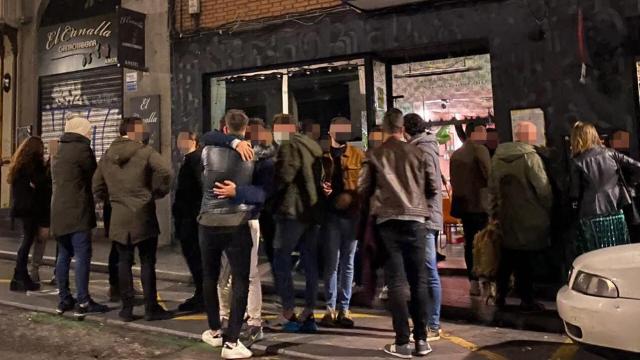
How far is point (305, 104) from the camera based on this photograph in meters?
9.33

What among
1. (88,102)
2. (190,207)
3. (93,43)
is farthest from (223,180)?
(93,43)

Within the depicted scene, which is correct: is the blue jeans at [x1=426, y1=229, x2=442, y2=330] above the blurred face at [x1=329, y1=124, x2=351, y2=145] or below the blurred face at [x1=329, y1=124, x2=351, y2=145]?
below

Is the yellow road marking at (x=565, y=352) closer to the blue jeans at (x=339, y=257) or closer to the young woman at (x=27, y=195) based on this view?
the blue jeans at (x=339, y=257)

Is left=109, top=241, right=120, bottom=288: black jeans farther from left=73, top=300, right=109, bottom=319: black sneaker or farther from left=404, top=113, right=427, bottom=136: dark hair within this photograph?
left=404, top=113, right=427, bottom=136: dark hair

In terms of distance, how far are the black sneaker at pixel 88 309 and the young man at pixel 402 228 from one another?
10.7 feet

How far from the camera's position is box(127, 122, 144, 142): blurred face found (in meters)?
5.59

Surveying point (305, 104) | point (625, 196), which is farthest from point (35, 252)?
point (625, 196)

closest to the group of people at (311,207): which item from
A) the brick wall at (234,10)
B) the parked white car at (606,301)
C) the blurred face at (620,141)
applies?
the blurred face at (620,141)

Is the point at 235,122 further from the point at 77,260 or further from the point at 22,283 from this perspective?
the point at 22,283

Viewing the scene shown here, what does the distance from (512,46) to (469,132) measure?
1.72m

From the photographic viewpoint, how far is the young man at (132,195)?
547cm

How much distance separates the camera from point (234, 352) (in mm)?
4469

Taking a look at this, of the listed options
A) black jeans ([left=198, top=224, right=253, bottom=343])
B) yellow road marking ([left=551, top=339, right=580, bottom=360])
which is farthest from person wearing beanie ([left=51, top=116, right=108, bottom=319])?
yellow road marking ([left=551, top=339, right=580, bottom=360])

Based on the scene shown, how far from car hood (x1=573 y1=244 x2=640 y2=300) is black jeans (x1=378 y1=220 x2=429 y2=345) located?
1.14 metres
